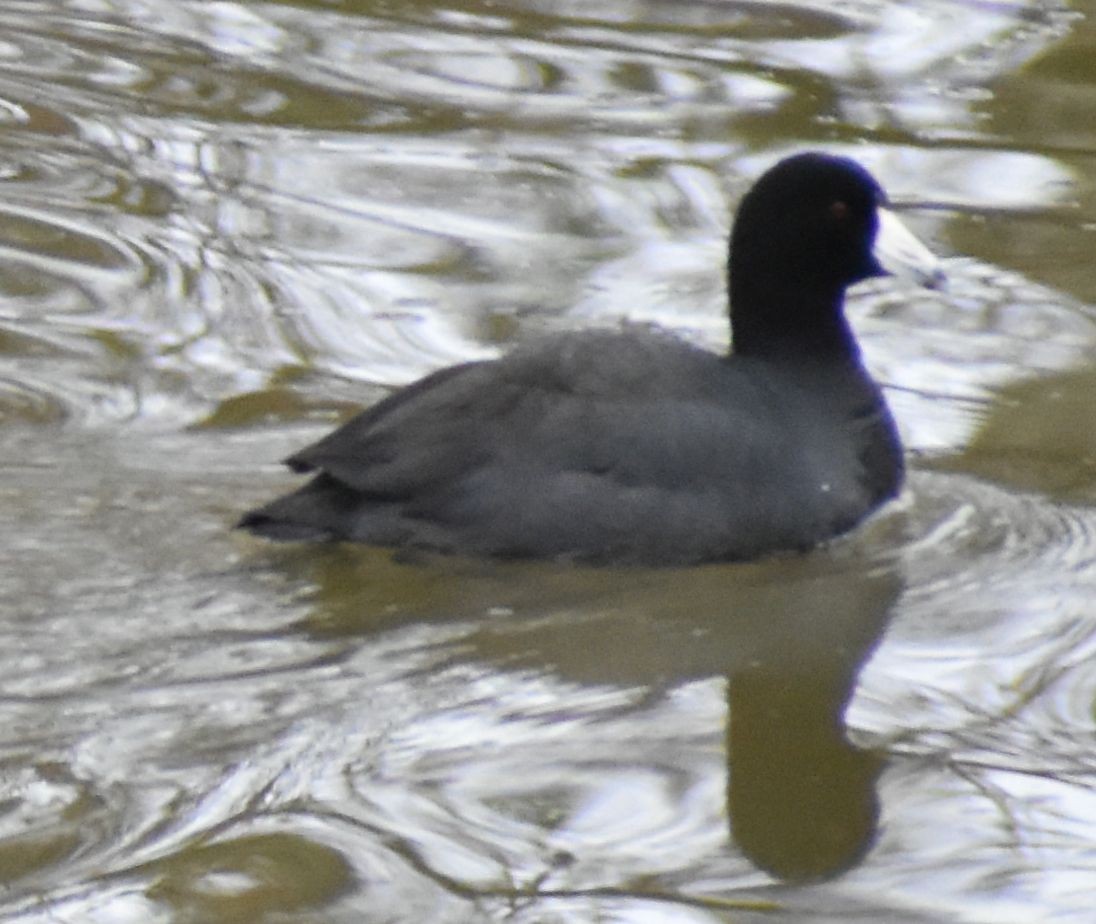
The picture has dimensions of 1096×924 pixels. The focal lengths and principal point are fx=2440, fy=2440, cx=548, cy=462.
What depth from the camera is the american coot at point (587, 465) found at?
491cm

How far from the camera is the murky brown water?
3.74m

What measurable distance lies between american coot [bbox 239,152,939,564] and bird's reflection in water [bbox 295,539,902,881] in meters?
0.07

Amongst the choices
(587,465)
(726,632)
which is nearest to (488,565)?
(587,465)

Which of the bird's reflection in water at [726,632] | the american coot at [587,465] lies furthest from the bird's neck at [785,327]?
the bird's reflection in water at [726,632]

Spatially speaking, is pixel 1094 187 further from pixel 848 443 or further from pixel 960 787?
pixel 960 787

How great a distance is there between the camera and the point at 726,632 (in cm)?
470

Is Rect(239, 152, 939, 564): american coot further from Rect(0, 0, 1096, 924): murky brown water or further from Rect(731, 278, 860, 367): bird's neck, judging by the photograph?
Rect(731, 278, 860, 367): bird's neck

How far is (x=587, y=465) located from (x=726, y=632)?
0.48 m

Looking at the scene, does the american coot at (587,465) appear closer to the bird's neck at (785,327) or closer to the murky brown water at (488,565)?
the murky brown water at (488,565)

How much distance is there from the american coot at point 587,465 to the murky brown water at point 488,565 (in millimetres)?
90

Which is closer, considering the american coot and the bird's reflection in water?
the bird's reflection in water

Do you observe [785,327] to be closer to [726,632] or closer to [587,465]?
[587,465]

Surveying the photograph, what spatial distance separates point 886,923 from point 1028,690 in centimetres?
97

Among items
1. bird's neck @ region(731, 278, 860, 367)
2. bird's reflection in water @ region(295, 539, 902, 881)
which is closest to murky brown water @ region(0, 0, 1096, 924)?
bird's reflection in water @ region(295, 539, 902, 881)
